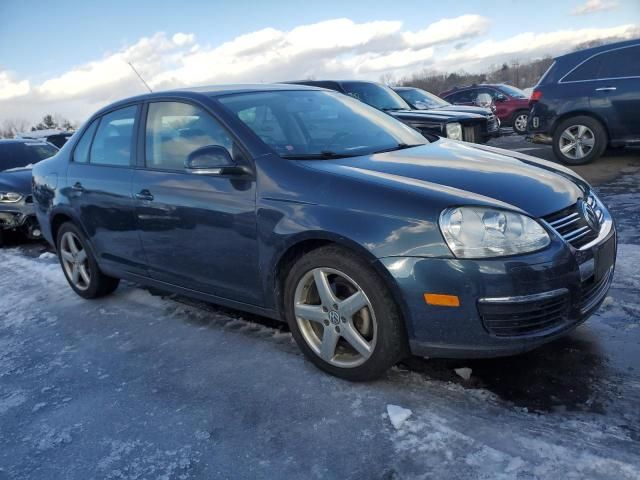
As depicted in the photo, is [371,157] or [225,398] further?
[371,157]

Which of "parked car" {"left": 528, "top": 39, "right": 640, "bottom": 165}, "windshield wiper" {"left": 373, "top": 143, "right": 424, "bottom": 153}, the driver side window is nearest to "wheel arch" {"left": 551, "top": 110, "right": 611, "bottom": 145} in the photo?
"parked car" {"left": 528, "top": 39, "right": 640, "bottom": 165}

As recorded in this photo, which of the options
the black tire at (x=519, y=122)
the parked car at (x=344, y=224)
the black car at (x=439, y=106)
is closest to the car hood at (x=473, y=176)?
the parked car at (x=344, y=224)

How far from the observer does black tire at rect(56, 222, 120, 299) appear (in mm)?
4473

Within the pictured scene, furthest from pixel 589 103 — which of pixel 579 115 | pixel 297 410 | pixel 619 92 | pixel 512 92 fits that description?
pixel 512 92

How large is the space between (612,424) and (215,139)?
247cm

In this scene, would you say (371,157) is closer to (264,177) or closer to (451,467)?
(264,177)

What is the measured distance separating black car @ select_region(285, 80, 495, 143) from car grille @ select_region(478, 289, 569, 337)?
6.35 metres

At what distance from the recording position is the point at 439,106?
448 inches

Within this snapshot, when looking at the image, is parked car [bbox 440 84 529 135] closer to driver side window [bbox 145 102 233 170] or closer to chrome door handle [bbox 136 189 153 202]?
driver side window [bbox 145 102 233 170]

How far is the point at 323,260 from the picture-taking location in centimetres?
276

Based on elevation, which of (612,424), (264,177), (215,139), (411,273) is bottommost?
(612,424)

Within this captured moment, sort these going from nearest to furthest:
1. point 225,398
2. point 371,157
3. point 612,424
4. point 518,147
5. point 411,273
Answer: point 612,424 < point 411,273 < point 225,398 < point 371,157 < point 518,147

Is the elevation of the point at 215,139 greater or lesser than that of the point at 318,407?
greater

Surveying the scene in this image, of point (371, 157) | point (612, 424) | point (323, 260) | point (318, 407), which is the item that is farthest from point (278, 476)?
point (371, 157)
